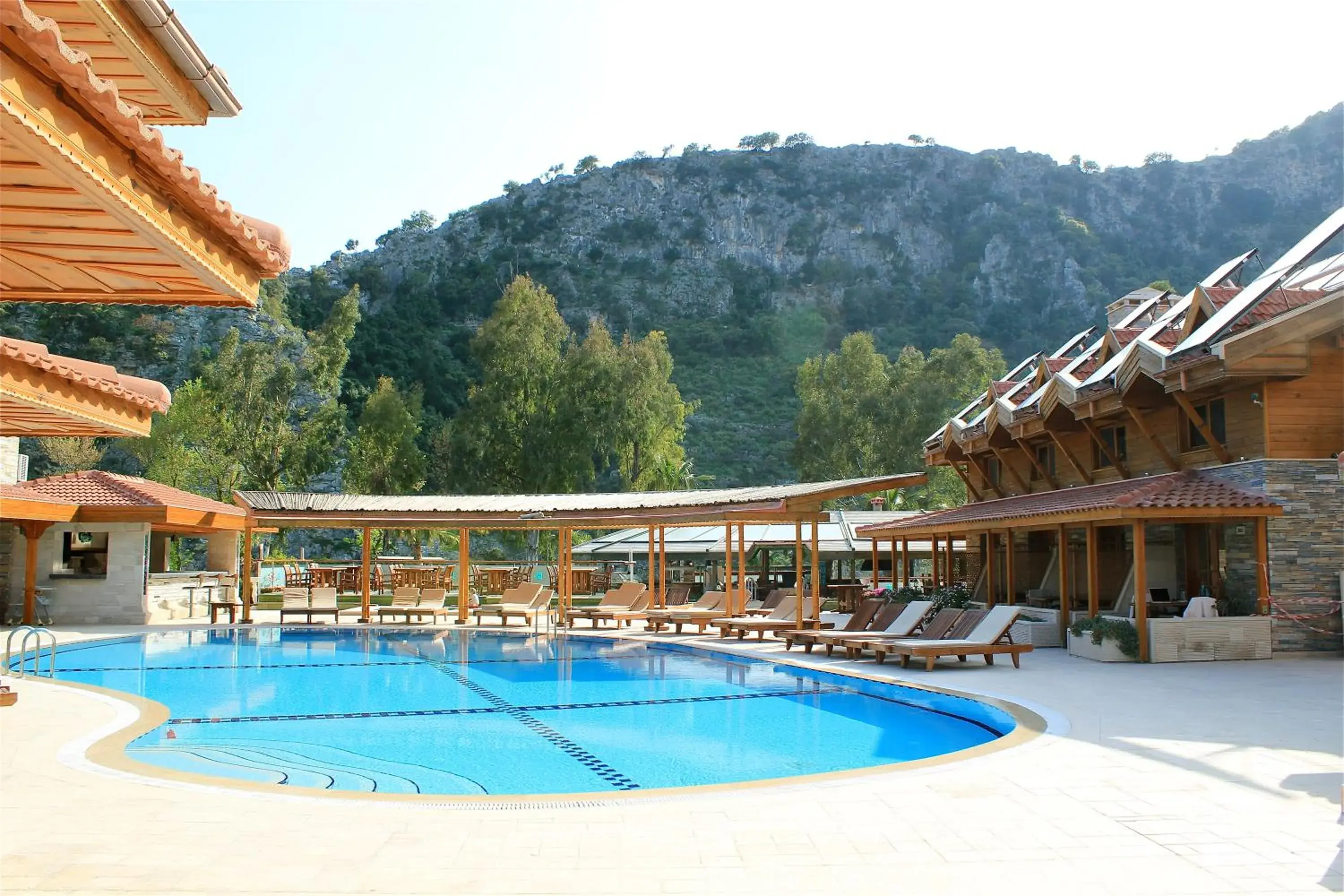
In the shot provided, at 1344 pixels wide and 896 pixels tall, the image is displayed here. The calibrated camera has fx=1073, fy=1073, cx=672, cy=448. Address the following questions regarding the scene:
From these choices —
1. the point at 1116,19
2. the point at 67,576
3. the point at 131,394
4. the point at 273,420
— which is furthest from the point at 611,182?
the point at 131,394

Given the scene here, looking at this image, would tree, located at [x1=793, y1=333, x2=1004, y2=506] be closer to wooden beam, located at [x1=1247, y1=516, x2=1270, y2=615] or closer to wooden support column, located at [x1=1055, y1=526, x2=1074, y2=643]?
wooden support column, located at [x1=1055, y1=526, x2=1074, y2=643]

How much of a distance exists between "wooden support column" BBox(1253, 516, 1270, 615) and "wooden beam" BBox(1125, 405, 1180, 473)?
2106mm

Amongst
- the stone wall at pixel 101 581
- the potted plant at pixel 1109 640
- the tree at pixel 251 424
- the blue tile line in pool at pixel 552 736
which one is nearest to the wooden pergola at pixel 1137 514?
the potted plant at pixel 1109 640

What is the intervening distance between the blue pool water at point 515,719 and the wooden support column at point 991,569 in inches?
250

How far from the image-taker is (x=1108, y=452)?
17.7m

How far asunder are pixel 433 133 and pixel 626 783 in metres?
9.94

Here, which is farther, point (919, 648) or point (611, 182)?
point (611, 182)

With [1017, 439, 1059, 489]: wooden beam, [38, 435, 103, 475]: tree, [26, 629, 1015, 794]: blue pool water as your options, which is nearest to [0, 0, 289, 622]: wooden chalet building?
[26, 629, 1015, 794]: blue pool water

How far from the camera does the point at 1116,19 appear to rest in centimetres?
1128

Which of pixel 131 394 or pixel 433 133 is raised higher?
pixel 433 133

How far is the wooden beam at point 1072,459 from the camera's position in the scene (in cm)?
1894

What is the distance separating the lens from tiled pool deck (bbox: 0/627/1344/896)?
432 cm

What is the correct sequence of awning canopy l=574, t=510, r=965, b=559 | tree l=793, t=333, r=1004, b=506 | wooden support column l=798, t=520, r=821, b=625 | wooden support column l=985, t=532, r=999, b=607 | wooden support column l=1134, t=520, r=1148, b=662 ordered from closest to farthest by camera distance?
wooden support column l=1134, t=520, r=1148, b=662 < wooden support column l=798, t=520, r=821, b=625 < wooden support column l=985, t=532, r=999, b=607 < awning canopy l=574, t=510, r=965, b=559 < tree l=793, t=333, r=1004, b=506

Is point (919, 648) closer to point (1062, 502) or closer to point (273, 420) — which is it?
point (1062, 502)
